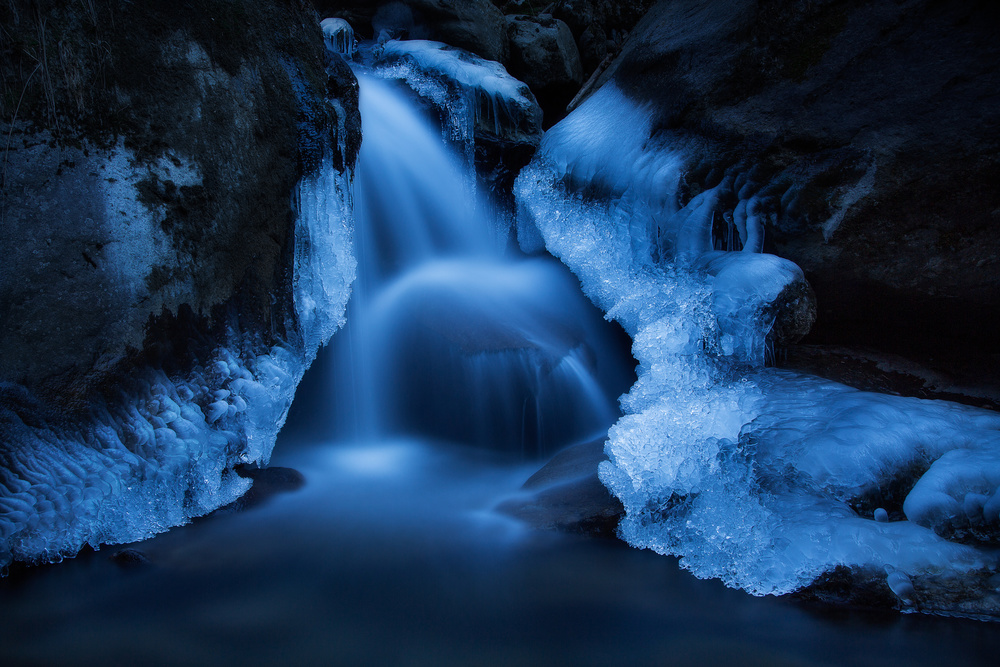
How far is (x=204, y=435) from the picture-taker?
279 centimetres

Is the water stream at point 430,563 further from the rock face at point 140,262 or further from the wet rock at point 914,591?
the rock face at point 140,262

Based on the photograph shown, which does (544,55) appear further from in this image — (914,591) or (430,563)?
(914,591)

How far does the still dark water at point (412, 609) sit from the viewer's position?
1.87 metres

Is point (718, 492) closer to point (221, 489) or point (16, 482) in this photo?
point (221, 489)

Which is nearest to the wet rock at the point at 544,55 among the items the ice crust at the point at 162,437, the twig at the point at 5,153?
the ice crust at the point at 162,437

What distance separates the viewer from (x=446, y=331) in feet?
13.3

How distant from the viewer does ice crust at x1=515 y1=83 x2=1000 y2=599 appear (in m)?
2.12

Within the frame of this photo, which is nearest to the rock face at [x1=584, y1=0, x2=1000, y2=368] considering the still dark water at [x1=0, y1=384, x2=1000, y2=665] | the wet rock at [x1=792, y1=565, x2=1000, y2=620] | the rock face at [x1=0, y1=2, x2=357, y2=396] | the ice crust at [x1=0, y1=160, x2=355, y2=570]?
the wet rock at [x1=792, y1=565, x2=1000, y2=620]

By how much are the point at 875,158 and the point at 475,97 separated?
340cm

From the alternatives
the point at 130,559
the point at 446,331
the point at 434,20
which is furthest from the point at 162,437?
the point at 434,20

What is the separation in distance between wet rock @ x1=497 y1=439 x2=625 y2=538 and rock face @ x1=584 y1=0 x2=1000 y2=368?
1627 mm

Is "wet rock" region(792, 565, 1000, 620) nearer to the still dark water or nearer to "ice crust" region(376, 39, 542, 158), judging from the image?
the still dark water

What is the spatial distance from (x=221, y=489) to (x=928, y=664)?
2.82 metres

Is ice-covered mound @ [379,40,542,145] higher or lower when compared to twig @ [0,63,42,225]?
higher
